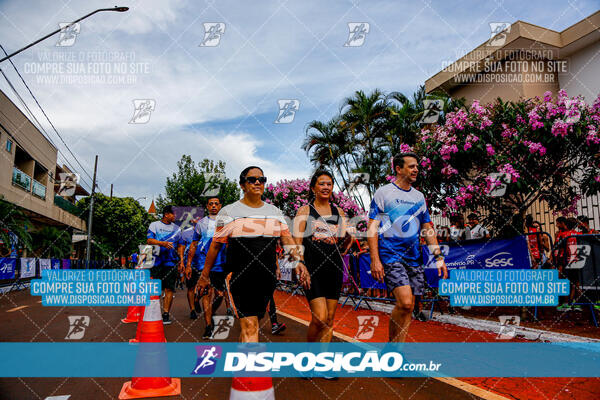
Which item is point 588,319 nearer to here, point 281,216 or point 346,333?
point 346,333

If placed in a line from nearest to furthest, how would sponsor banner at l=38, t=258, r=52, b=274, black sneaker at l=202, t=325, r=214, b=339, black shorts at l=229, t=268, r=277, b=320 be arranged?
black shorts at l=229, t=268, r=277, b=320, black sneaker at l=202, t=325, r=214, b=339, sponsor banner at l=38, t=258, r=52, b=274

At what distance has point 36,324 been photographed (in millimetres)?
7828

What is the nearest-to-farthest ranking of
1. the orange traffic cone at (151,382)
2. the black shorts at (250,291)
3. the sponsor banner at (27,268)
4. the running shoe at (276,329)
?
1. the black shorts at (250,291)
2. the orange traffic cone at (151,382)
3. the running shoe at (276,329)
4. the sponsor banner at (27,268)

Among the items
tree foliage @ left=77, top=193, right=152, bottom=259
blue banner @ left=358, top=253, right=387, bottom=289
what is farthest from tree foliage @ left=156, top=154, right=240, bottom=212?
blue banner @ left=358, top=253, right=387, bottom=289

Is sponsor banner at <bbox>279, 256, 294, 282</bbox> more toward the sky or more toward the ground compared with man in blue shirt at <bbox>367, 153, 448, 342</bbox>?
more toward the ground

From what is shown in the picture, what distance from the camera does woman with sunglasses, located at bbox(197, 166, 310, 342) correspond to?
3.24 metres

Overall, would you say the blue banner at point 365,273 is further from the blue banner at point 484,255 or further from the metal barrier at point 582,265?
the metal barrier at point 582,265

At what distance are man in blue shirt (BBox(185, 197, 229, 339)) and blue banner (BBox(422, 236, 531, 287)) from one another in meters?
4.15

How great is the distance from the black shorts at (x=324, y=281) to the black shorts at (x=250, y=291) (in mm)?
690

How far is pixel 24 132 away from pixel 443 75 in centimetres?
2598

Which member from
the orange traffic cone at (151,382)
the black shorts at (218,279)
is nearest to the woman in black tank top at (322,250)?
the orange traffic cone at (151,382)

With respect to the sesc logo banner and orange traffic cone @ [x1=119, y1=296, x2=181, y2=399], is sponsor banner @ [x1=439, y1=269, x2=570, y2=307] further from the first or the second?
orange traffic cone @ [x1=119, y1=296, x2=181, y2=399]

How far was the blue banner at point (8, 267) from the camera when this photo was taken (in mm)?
14469

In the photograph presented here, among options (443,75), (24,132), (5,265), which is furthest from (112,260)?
(443,75)
